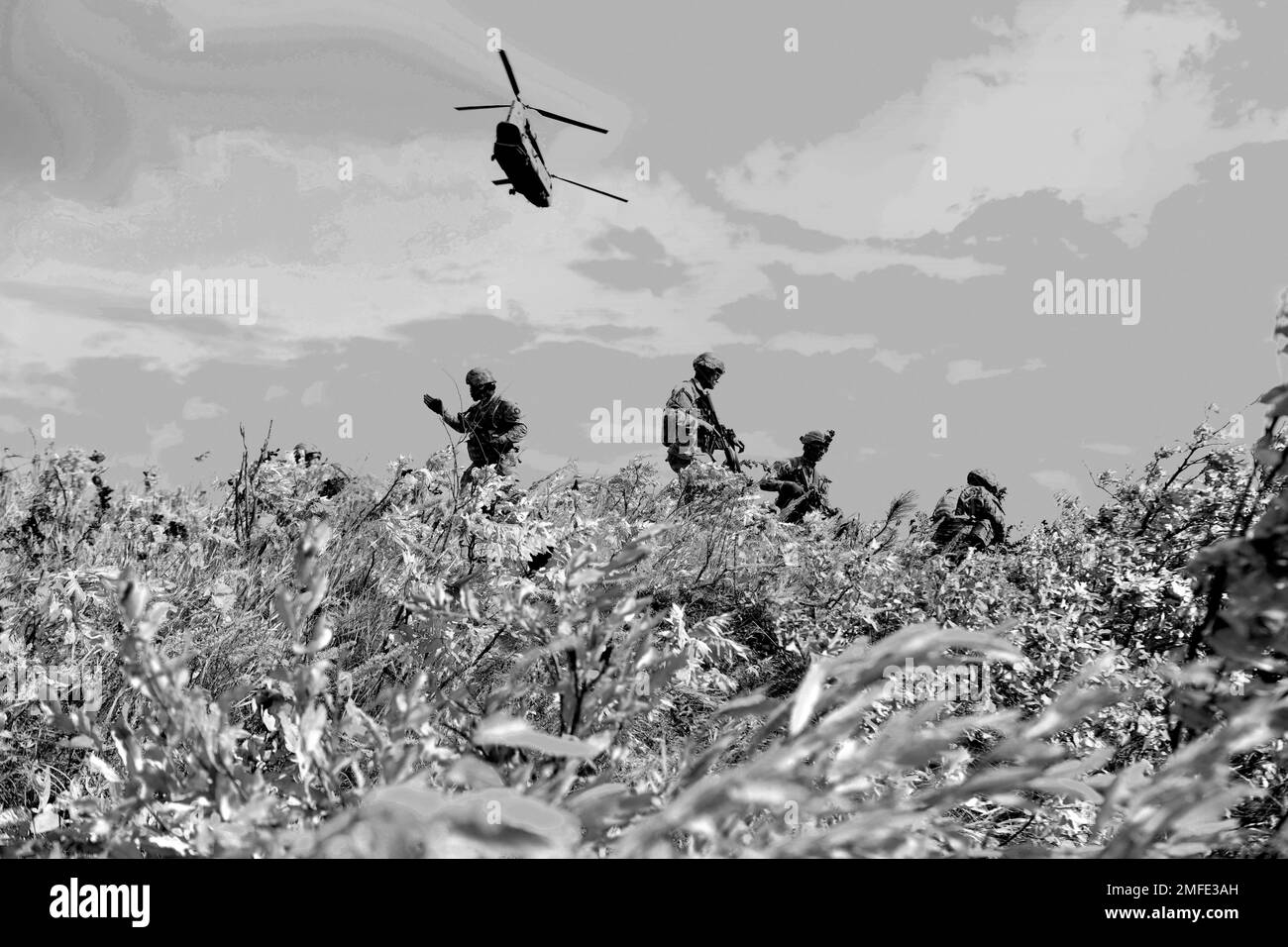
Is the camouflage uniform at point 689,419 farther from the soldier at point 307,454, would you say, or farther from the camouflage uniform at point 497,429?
the soldier at point 307,454

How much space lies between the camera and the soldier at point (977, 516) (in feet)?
34.2

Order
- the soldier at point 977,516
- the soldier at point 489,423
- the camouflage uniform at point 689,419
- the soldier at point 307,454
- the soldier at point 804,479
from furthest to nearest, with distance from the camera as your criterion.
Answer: the soldier at point 804,479
the camouflage uniform at point 689,419
the soldier at point 977,516
the soldier at point 489,423
the soldier at point 307,454

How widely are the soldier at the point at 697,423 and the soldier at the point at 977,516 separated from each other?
278 cm

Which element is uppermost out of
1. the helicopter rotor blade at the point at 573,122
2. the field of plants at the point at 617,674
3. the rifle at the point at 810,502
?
the helicopter rotor blade at the point at 573,122

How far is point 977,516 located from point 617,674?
10069 mm

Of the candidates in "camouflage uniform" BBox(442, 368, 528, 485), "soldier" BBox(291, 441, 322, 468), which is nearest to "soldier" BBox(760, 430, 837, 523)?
"camouflage uniform" BBox(442, 368, 528, 485)

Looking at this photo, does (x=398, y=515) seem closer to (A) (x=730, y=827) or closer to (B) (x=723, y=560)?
(B) (x=723, y=560)

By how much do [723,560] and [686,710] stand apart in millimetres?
1634

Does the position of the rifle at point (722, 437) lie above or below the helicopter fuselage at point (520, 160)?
below

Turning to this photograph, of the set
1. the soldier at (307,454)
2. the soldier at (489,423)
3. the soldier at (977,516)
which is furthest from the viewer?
the soldier at (977,516)

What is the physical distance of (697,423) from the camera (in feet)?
38.0

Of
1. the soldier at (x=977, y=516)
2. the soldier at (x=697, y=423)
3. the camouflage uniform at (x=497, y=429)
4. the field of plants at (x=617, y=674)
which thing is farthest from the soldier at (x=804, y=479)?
the camouflage uniform at (x=497, y=429)
